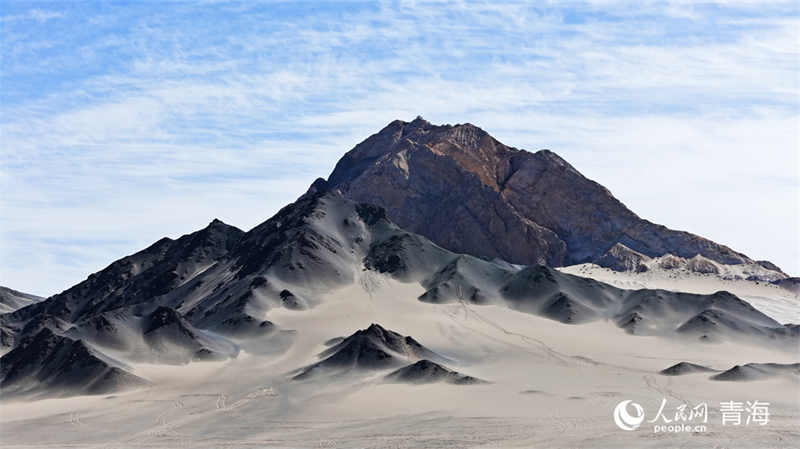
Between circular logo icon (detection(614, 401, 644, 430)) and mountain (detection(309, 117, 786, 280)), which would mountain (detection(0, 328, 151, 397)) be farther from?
mountain (detection(309, 117, 786, 280))

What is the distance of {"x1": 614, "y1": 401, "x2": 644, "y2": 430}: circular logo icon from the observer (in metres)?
67.1

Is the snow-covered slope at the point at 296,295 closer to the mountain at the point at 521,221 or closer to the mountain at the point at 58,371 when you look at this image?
the mountain at the point at 58,371

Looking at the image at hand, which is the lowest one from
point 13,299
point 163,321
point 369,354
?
point 369,354

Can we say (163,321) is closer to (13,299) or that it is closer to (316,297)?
(316,297)

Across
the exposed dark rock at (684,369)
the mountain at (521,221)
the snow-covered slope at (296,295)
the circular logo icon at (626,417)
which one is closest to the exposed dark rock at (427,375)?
the snow-covered slope at (296,295)

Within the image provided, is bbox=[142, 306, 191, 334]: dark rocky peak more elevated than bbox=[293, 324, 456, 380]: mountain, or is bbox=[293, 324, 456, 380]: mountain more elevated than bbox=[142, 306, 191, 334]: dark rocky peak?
bbox=[142, 306, 191, 334]: dark rocky peak

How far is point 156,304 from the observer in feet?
439

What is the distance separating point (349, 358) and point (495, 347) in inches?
816

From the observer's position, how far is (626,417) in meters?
71.1

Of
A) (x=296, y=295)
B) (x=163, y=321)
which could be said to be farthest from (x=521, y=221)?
(x=163, y=321)

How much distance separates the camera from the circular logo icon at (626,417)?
2643 inches

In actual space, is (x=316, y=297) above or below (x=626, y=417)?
above

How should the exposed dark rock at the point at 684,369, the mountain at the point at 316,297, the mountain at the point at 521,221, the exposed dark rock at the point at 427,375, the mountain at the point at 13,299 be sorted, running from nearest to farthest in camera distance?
the exposed dark rock at the point at 427,375 < the exposed dark rock at the point at 684,369 < the mountain at the point at 316,297 < the mountain at the point at 13,299 < the mountain at the point at 521,221

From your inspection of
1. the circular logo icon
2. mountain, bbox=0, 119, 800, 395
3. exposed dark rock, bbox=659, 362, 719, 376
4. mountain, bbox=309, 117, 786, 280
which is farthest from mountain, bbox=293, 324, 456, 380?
mountain, bbox=309, 117, 786, 280
